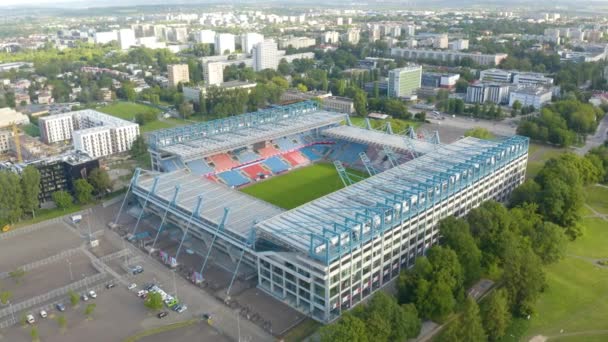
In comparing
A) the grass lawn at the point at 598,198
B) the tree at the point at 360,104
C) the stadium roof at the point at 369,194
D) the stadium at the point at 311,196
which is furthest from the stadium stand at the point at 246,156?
the grass lawn at the point at 598,198

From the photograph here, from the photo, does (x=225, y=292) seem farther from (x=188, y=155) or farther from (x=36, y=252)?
(x=188, y=155)

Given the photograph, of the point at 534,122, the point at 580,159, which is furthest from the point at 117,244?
the point at 534,122

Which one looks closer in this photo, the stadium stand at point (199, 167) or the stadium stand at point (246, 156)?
the stadium stand at point (199, 167)

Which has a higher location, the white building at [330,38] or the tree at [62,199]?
the white building at [330,38]

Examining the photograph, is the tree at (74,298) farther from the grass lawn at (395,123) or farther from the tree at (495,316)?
the grass lawn at (395,123)

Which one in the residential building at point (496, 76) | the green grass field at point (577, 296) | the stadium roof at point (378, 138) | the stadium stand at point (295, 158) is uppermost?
the residential building at point (496, 76)

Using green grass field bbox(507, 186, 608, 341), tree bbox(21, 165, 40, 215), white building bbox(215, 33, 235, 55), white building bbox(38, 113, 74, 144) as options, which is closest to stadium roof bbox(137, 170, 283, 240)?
tree bbox(21, 165, 40, 215)
